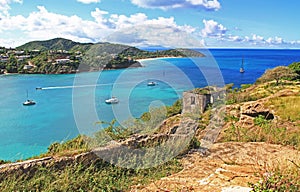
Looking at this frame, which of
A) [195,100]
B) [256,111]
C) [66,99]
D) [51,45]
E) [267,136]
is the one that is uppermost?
[51,45]

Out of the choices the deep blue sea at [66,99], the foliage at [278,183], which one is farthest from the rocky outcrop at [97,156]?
the deep blue sea at [66,99]

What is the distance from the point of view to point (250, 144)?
161 inches

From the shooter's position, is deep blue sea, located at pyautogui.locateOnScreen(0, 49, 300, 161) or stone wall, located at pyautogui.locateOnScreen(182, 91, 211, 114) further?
deep blue sea, located at pyautogui.locateOnScreen(0, 49, 300, 161)

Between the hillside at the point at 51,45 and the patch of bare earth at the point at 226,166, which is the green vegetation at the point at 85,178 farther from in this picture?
the hillside at the point at 51,45

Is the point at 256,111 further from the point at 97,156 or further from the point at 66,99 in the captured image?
the point at 66,99

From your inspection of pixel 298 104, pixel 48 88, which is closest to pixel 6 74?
pixel 48 88

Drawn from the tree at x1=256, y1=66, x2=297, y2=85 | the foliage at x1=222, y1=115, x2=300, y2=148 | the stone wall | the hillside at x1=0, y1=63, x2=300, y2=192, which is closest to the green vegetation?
the hillside at x1=0, y1=63, x2=300, y2=192

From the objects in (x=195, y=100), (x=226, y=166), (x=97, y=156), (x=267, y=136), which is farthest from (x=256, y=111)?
(x=195, y=100)

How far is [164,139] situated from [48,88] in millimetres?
47687

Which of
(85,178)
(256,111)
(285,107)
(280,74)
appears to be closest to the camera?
(85,178)

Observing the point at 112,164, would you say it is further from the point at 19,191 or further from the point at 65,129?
the point at 65,129

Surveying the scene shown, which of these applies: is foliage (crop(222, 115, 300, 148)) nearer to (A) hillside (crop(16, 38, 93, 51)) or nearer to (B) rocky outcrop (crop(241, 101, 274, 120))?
(B) rocky outcrop (crop(241, 101, 274, 120))

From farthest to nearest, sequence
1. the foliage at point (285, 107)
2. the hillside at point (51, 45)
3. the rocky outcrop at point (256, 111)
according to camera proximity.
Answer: the hillside at point (51, 45), the rocky outcrop at point (256, 111), the foliage at point (285, 107)

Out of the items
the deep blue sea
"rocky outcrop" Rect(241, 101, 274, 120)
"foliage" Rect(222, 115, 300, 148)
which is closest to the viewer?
"foliage" Rect(222, 115, 300, 148)
